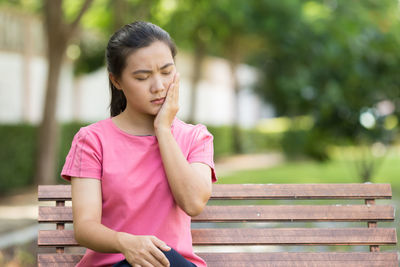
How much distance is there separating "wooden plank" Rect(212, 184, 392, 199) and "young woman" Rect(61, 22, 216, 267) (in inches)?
18.7

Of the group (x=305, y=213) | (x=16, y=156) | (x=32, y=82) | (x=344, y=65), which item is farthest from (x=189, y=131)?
(x=32, y=82)

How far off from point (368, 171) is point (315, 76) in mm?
4484

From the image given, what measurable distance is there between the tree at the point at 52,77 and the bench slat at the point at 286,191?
26.2ft

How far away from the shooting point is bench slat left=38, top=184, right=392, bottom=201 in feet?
9.09

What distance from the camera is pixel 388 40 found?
36.2 ft

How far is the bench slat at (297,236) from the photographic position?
2736 millimetres

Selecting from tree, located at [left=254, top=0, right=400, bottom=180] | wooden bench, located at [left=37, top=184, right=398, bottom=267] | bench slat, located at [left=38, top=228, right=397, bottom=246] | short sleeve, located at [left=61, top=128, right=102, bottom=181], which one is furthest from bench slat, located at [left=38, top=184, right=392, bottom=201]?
tree, located at [left=254, top=0, right=400, bottom=180]

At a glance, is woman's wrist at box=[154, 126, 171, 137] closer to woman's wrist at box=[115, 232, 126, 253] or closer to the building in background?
woman's wrist at box=[115, 232, 126, 253]

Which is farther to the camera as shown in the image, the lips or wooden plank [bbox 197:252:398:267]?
wooden plank [bbox 197:252:398:267]

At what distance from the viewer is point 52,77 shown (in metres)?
11.0

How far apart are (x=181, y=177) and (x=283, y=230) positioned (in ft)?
2.52

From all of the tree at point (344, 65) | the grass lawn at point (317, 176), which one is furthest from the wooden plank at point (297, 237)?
the grass lawn at point (317, 176)

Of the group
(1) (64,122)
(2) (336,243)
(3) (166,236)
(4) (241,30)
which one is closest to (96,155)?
(3) (166,236)

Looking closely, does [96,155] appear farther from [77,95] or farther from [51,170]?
[77,95]
